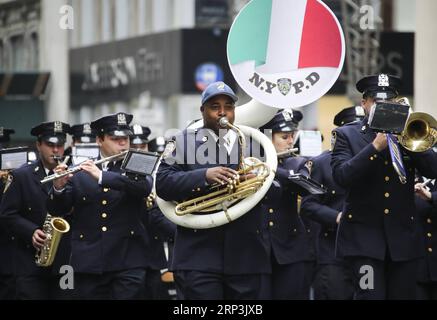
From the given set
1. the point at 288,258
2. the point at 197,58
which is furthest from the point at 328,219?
the point at 197,58

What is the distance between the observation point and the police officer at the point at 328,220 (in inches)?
481

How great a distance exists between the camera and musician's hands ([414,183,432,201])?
1106cm

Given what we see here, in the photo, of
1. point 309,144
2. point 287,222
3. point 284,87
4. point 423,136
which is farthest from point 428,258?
point 284,87

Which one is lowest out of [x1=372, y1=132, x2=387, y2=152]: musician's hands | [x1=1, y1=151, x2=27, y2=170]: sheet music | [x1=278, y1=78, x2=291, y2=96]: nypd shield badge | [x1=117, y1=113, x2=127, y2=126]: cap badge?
[x1=1, y1=151, x2=27, y2=170]: sheet music

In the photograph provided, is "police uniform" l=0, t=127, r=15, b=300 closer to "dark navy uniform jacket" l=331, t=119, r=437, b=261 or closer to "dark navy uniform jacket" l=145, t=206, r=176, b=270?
"dark navy uniform jacket" l=145, t=206, r=176, b=270

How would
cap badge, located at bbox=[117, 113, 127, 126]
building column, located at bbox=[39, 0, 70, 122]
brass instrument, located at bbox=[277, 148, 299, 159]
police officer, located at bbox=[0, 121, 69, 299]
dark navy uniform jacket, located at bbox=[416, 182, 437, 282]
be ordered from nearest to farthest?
1. cap badge, located at bbox=[117, 113, 127, 126]
2. dark navy uniform jacket, located at bbox=[416, 182, 437, 282]
3. brass instrument, located at bbox=[277, 148, 299, 159]
4. police officer, located at bbox=[0, 121, 69, 299]
5. building column, located at bbox=[39, 0, 70, 122]

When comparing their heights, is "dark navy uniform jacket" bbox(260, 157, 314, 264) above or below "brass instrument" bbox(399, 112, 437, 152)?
below

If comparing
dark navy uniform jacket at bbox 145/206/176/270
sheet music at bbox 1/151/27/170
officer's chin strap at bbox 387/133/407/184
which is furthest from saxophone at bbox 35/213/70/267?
officer's chin strap at bbox 387/133/407/184

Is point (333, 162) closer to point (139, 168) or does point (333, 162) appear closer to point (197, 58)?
point (139, 168)

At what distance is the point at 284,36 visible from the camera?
9.80m

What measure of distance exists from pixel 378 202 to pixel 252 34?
1.49 meters

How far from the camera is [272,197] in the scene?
10.2 metres

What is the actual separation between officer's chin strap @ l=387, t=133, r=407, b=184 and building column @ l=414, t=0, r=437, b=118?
12733 millimetres
